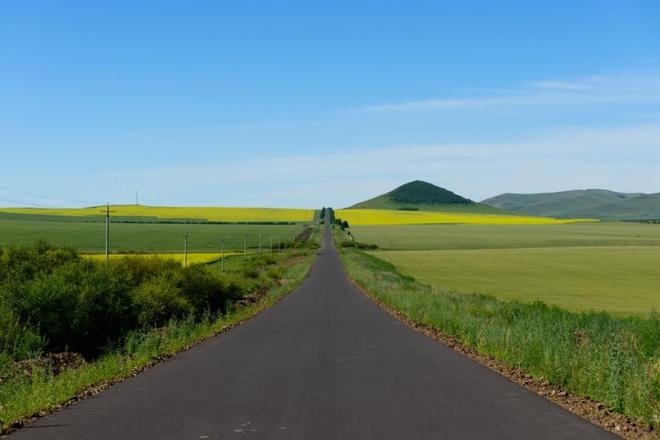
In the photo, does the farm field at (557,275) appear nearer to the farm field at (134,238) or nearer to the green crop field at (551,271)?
the green crop field at (551,271)

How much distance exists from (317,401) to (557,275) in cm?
5431

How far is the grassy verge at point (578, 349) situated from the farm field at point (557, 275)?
1281cm

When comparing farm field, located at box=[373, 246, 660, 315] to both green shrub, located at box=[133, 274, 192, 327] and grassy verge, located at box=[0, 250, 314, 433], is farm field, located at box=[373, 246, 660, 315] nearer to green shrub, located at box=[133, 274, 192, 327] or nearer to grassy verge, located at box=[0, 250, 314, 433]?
green shrub, located at box=[133, 274, 192, 327]

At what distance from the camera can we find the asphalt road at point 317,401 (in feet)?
29.8

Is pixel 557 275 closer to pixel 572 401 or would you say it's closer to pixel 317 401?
pixel 572 401

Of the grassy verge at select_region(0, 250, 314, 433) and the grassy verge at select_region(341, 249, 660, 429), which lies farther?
the grassy verge at select_region(0, 250, 314, 433)

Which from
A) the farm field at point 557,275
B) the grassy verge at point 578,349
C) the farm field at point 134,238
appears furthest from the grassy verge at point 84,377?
the farm field at point 134,238

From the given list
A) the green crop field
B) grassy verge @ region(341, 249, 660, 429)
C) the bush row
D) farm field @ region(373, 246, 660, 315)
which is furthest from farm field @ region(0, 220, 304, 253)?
grassy verge @ region(341, 249, 660, 429)

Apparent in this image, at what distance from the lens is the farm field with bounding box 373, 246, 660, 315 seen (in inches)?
1687

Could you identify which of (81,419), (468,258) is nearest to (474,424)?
(81,419)

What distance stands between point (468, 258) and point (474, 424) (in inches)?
2944

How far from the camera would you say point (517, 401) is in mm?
10945

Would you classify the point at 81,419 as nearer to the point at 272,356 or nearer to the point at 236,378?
the point at 236,378

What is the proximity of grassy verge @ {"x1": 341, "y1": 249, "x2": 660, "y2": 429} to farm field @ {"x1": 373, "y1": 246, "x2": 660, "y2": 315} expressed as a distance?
504 inches
